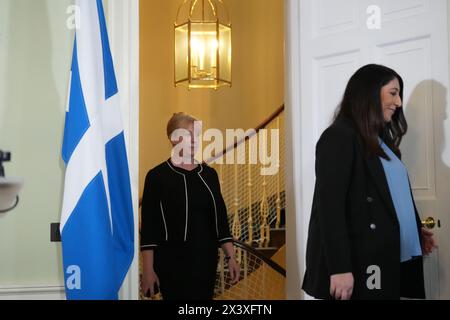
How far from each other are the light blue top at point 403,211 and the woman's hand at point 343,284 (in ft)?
0.91

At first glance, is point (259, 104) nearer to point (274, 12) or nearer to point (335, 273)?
point (274, 12)

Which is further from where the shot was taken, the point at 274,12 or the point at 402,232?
the point at 274,12

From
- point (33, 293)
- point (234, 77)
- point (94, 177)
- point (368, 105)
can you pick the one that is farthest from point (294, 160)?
point (234, 77)

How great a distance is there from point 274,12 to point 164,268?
3.67 meters

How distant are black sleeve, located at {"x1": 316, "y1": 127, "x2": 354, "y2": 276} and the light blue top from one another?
0.62 feet

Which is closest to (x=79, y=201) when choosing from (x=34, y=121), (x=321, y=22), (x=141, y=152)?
(x=34, y=121)

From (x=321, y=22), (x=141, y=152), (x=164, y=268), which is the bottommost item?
(x=164, y=268)

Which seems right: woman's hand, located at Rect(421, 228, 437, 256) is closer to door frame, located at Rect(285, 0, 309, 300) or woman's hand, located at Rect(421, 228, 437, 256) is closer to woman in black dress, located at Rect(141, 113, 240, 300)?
door frame, located at Rect(285, 0, 309, 300)

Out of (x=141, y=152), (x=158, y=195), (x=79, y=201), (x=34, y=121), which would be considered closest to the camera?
(x=79, y=201)

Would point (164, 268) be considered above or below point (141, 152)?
below

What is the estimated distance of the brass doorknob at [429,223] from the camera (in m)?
2.76

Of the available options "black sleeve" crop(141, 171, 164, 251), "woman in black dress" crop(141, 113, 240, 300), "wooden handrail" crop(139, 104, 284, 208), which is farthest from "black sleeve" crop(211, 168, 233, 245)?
"wooden handrail" crop(139, 104, 284, 208)

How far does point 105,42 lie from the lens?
2.74 metres

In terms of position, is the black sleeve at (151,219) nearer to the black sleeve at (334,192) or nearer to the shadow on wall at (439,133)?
the black sleeve at (334,192)
